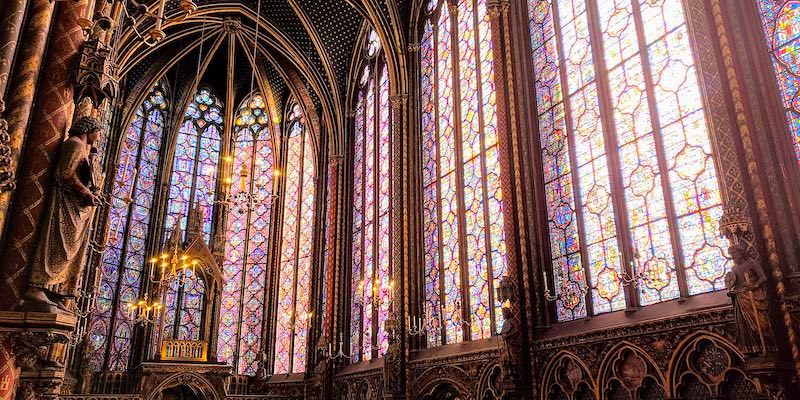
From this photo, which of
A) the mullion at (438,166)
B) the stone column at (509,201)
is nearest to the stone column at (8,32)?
the stone column at (509,201)

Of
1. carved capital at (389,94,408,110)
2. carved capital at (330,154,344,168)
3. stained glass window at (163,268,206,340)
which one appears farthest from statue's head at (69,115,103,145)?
stained glass window at (163,268,206,340)

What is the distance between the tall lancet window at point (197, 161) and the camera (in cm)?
2266

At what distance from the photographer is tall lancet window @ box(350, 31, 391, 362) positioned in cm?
1633

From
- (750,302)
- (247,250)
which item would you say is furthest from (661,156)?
(247,250)

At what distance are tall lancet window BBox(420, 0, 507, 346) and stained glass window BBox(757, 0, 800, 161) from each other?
5.32 meters

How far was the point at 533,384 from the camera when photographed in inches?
404

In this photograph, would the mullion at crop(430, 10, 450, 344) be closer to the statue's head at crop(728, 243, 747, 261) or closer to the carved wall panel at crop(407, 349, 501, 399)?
the carved wall panel at crop(407, 349, 501, 399)

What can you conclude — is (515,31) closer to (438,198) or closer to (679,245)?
(438,198)

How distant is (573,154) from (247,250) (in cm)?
1514

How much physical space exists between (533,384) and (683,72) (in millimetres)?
5462

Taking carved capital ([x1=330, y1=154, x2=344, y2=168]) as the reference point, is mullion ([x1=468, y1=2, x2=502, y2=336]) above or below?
below

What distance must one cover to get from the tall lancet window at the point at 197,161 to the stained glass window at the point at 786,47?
18.7m

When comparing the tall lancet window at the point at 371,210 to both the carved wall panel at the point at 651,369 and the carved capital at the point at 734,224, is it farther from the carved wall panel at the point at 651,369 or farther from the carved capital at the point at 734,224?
the carved capital at the point at 734,224

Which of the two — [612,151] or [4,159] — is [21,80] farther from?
[612,151]
